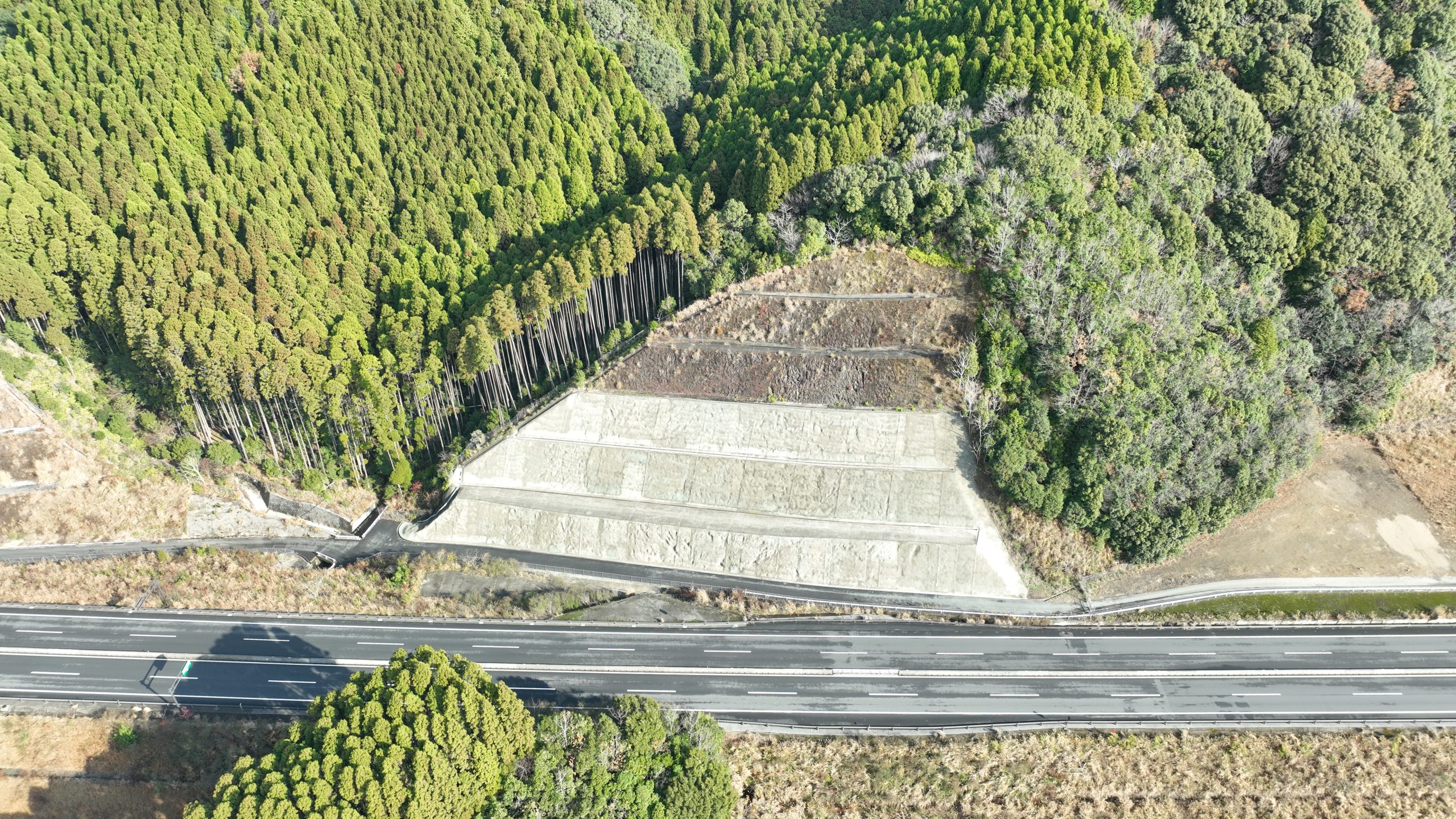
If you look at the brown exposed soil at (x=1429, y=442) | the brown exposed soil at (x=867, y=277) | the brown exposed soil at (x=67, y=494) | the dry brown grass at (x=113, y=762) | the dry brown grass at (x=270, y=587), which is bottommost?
the dry brown grass at (x=270, y=587)

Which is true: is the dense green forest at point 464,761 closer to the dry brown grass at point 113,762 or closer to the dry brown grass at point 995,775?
the dry brown grass at point 995,775

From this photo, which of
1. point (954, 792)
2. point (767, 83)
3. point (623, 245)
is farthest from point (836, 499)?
point (767, 83)

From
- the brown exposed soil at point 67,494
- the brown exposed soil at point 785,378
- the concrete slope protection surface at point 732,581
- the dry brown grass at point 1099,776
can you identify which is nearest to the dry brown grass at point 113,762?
the concrete slope protection surface at point 732,581

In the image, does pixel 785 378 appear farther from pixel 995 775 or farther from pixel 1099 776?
pixel 1099 776

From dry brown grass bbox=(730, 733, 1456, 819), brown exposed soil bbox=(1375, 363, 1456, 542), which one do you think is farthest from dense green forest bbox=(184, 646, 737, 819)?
brown exposed soil bbox=(1375, 363, 1456, 542)

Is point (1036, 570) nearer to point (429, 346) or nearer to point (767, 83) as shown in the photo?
point (429, 346)

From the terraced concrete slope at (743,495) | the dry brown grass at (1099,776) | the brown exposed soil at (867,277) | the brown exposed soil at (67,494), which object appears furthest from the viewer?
the brown exposed soil at (867,277)
